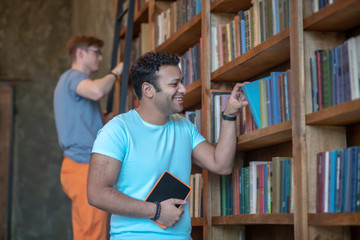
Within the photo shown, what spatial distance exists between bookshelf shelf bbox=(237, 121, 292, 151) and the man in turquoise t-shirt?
0.28ft

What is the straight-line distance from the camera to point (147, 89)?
2.29m

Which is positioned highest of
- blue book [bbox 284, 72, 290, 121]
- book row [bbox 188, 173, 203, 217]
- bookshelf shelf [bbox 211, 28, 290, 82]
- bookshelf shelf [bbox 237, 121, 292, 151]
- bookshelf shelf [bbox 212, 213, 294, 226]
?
bookshelf shelf [bbox 211, 28, 290, 82]

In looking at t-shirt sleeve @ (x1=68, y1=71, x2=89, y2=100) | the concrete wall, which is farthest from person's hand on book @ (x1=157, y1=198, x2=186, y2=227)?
the concrete wall

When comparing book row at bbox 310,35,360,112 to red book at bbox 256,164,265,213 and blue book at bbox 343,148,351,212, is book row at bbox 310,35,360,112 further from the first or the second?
red book at bbox 256,164,265,213

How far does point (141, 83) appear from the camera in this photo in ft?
7.66

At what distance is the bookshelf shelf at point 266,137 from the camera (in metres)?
2.10

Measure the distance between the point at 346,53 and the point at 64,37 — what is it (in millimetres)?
5224

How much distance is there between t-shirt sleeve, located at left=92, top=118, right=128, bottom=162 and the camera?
2066mm

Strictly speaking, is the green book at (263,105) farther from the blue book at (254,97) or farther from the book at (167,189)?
the book at (167,189)

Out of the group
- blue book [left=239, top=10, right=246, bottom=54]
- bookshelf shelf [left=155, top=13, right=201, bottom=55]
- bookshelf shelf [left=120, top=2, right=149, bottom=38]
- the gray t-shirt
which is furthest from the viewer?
bookshelf shelf [left=120, top=2, right=149, bottom=38]

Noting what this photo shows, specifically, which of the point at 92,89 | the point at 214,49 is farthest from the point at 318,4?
the point at 92,89

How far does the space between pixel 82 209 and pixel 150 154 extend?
1.09 meters

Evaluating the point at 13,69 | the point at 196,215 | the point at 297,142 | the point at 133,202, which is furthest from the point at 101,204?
the point at 13,69

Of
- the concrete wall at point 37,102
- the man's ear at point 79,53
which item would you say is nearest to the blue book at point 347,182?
the man's ear at point 79,53
